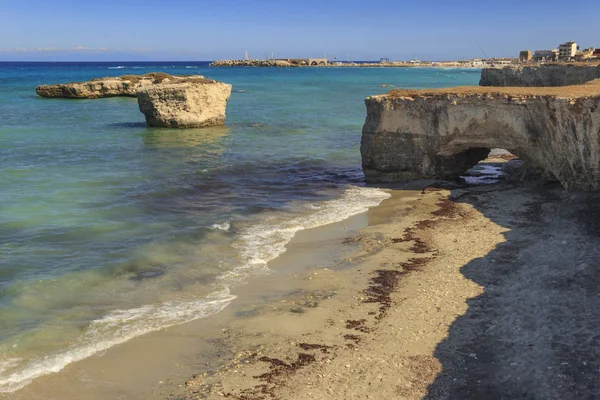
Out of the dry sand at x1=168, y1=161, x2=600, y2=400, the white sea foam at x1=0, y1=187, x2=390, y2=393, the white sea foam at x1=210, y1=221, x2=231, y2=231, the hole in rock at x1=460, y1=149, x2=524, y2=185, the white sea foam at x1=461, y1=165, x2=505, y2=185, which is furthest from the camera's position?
the hole in rock at x1=460, y1=149, x2=524, y2=185

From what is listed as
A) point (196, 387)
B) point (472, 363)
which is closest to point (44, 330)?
point (196, 387)

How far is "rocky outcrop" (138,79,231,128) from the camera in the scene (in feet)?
109

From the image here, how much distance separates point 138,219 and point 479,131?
10.7 m

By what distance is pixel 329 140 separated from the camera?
99.4 feet

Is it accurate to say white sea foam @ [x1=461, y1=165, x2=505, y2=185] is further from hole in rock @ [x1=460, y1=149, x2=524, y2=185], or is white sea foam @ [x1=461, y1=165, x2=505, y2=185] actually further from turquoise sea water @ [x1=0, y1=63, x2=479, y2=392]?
turquoise sea water @ [x1=0, y1=63, x2=479, y2=392]

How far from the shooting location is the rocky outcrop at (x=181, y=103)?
33250 millimetres

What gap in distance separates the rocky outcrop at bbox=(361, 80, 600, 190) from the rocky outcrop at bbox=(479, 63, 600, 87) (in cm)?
1440

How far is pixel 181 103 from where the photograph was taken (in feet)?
111

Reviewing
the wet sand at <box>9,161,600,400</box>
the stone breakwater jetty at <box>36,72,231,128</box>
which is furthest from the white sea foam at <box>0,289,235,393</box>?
the stone breakwater jetty at <box>36,72,231,128</box>

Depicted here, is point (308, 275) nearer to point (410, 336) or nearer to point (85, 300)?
point (410, 336)

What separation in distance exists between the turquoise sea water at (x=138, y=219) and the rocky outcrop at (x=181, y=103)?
1.42 metres

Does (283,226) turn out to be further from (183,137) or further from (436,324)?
(183,137)

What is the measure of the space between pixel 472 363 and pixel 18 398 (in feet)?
20.7

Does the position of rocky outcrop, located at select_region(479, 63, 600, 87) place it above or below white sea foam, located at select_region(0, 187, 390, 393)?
above
